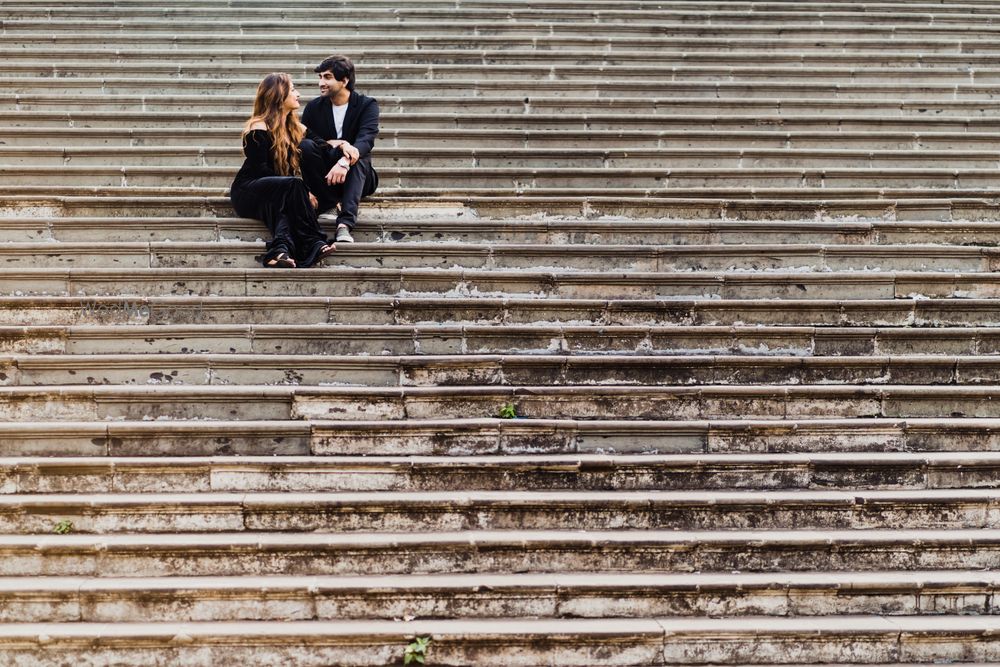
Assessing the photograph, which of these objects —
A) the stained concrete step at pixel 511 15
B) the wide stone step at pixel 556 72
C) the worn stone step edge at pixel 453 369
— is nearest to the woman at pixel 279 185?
the worn stone step edge at pixel 453 369

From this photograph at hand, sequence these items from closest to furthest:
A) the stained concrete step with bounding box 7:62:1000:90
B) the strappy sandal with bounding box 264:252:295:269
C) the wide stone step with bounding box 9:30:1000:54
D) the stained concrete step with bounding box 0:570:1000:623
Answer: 1. the stained concrete step with bounding box 0:570:1000:623
2. the strappy sandal with bounding box 264:252:295:269
3. the stained concrete step with bounding box 7:62:1000:90
4. the wide stone step with bounding box 9:30:1000:54

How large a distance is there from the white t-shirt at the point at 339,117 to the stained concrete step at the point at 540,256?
899mm

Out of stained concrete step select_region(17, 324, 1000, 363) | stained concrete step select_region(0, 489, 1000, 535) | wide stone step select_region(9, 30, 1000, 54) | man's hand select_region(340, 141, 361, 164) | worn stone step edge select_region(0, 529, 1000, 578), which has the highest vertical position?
wide stone step select_region(9, 30, 1000, 54)

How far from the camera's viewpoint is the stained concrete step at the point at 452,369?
5.41 m

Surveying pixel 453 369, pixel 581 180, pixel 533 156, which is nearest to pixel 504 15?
pixel 533 156

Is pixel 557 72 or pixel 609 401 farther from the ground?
pixel 557 72

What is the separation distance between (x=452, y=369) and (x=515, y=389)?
Result: 1.37 feet

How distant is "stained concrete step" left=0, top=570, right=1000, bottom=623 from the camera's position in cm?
430

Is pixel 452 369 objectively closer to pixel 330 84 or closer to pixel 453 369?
pixel 453 369

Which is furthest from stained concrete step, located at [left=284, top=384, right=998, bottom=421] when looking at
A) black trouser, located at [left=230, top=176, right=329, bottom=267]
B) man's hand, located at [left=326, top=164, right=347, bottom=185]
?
man's hand, located at [left=326, top=164, right=347, bottom=185]

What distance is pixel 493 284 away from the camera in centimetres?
619

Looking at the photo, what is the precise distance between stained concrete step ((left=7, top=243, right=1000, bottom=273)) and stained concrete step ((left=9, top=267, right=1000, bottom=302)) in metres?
0.22

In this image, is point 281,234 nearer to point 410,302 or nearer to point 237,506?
point 410,302

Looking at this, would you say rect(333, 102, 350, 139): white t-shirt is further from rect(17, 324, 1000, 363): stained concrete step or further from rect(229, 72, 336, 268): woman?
rect(17, 324, 1000, 363): stained concrete step
